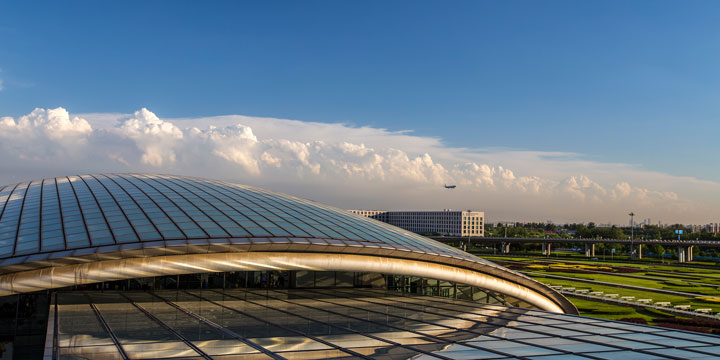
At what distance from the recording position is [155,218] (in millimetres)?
20000

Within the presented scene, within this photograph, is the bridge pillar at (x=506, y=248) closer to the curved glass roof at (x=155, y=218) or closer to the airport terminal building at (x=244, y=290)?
the airport terminal building at (x=244, y=290)

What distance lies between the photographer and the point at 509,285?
2542 centimetres

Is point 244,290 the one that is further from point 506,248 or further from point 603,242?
point 506,248

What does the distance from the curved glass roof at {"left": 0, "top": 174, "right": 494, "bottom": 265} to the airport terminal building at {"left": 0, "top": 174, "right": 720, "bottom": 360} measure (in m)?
0.10

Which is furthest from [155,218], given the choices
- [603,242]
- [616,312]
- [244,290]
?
[603,242]

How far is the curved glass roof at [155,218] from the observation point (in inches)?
703

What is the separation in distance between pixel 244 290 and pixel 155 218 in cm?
539

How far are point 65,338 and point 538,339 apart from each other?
11.7m

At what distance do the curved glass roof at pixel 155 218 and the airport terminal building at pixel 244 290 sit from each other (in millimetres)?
99

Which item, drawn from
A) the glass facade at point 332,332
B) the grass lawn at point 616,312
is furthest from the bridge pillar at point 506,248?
the glass facade at point 332,332

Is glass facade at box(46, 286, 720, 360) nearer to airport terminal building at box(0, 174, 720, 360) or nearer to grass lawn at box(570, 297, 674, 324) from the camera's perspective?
airport terminal building at box(0, 174, 720, 360)

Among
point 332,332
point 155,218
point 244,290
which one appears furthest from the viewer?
point 244,290

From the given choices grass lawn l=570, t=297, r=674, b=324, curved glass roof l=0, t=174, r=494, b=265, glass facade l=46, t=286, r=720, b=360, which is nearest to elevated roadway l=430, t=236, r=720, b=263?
grass lawn l=570, t=297, r=674, b=324

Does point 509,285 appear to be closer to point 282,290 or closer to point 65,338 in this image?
point 282,290
